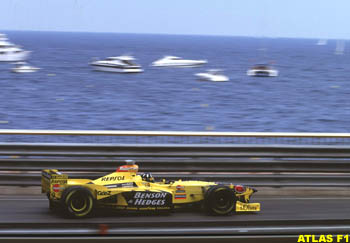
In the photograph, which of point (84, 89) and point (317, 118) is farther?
point (84, 89)

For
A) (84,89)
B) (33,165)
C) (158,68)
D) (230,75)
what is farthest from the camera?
(158,68)

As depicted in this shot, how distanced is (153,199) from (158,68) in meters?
110

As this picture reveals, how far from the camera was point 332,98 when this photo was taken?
75875 millimetres

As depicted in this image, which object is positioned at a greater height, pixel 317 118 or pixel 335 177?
pixel 335 177

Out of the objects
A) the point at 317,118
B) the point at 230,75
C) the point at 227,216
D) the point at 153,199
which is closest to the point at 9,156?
the point at 153,199

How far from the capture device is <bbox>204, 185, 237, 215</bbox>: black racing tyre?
8664 millimetres

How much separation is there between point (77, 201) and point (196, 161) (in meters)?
3.03

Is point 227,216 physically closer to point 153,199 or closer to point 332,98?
point 153,199

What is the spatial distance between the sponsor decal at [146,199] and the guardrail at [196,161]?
2.03m

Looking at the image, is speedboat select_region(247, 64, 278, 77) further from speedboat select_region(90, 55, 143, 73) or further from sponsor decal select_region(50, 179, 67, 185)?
sponsor decal select_region(50, 179, 67, 185)

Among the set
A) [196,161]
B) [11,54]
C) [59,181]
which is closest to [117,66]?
[11,54]

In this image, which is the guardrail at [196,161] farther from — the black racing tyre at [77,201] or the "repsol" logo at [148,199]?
the black racing tyre at [77,201]

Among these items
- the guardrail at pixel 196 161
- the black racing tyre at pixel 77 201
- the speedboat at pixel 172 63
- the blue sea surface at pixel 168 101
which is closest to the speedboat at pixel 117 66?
the blue sea surface at pixel 168 101

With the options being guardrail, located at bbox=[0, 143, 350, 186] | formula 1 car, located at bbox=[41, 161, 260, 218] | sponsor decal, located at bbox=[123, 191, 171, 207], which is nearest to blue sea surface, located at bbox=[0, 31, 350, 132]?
guardrail, located at bbox=[0, 143, 350, 186]
